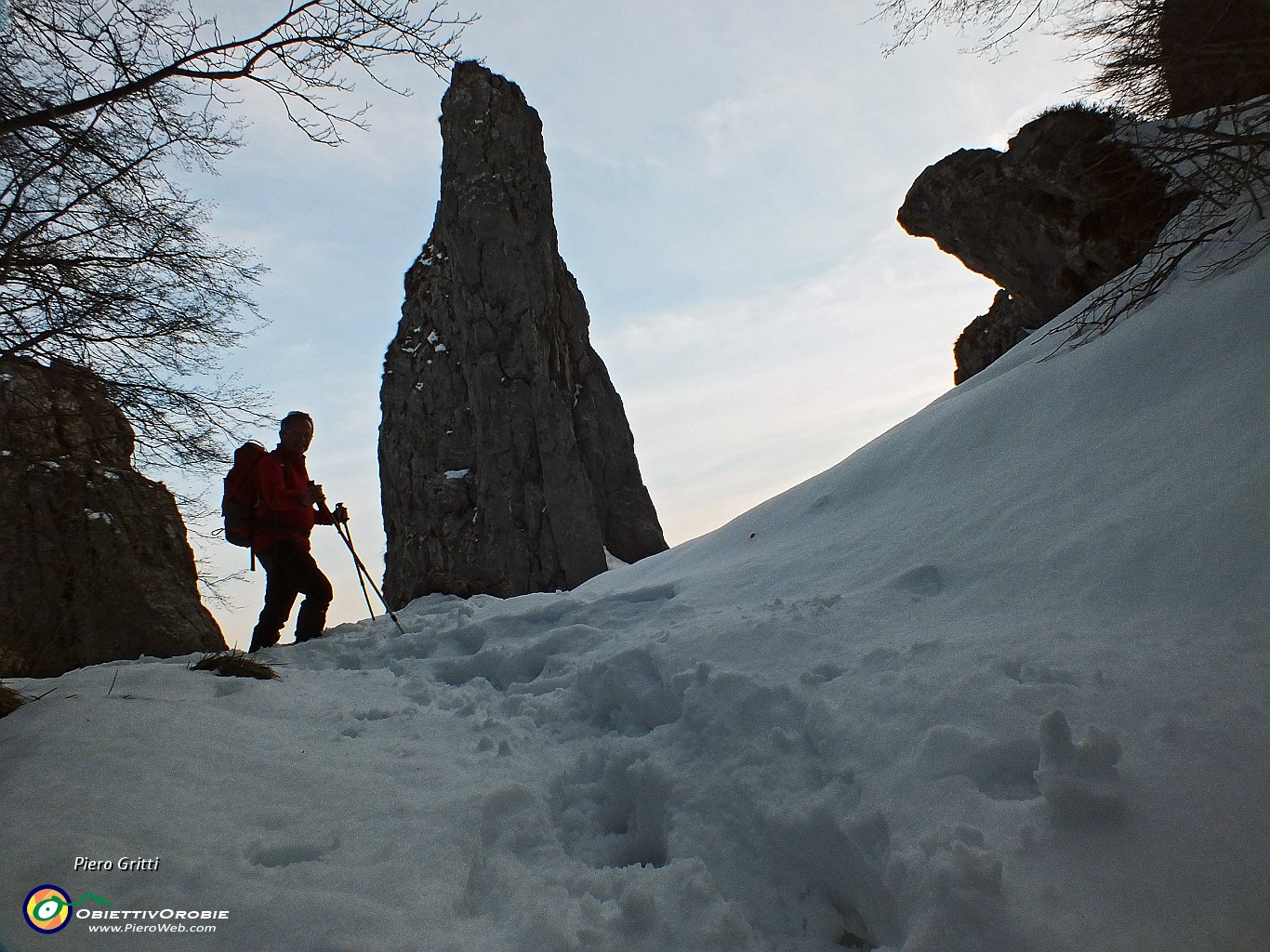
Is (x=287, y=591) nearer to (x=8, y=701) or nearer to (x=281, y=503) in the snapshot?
(x=281, y=503)

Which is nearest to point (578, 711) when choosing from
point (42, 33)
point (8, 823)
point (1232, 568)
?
point (8, 823)

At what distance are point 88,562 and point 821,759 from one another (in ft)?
36.0

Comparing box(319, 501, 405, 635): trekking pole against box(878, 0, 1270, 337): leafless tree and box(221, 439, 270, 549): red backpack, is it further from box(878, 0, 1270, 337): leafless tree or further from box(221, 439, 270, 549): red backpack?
box(878, 0, 1270, 337): leafless tree

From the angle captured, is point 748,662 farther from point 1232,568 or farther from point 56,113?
point 56,113

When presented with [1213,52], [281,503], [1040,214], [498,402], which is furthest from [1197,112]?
[498,402]

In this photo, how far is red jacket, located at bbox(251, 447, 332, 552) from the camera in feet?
16.2

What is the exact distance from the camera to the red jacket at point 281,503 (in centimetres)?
494

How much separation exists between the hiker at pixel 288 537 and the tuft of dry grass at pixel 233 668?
1222 millimetres

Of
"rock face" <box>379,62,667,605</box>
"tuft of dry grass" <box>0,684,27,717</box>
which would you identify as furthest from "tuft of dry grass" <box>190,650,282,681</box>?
"rock face" <box>379,62,667,605</box>

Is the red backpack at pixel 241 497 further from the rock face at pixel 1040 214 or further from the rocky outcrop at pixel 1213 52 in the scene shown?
the rock face at pixel 1040 214

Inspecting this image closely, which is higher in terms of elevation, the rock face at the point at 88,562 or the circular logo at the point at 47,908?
the rock face at the point at 88,562

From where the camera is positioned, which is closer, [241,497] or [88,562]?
[241,497]

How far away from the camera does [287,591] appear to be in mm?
5020

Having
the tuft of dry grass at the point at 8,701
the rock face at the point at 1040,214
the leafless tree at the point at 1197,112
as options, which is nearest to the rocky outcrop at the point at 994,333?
the rock face at the point at 1040,214
